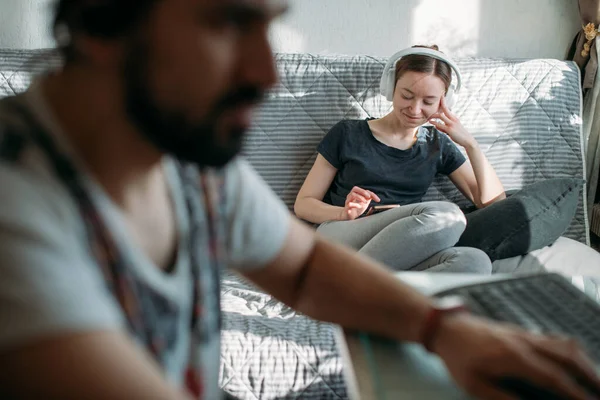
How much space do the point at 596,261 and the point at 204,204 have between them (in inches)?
62.5

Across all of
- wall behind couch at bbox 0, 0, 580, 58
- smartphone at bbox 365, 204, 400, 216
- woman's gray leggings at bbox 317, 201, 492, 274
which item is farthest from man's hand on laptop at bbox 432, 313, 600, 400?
wall behind couch at bbox 0, 0, 580, 58

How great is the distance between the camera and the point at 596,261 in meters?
1.95

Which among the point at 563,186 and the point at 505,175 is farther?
the point at 505,175

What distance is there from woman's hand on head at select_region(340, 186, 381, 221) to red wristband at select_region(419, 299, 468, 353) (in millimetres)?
1117

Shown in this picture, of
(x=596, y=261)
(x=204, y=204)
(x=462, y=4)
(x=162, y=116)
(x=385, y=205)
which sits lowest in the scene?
(x=596, y=261)

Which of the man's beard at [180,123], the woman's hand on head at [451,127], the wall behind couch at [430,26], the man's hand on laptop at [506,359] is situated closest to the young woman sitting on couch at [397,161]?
the woman's hand on head at [451,127]

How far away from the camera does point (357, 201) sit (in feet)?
6.19

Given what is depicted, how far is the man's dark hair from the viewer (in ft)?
1.85

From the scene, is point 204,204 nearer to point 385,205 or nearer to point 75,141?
point 75,141

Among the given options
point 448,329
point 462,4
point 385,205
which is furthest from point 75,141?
point 462,4

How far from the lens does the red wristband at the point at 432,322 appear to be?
0.73m

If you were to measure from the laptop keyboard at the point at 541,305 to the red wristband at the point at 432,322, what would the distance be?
54 mm

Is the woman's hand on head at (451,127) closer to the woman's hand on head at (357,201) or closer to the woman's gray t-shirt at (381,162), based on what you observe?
the woman's gray t-shirt at (381,162)

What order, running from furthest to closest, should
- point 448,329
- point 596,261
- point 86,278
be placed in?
point 596,261, point 448,329, point 86,278
